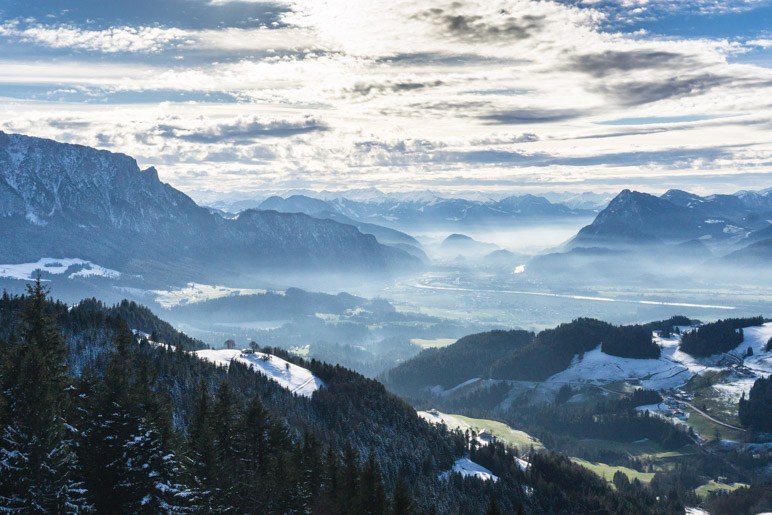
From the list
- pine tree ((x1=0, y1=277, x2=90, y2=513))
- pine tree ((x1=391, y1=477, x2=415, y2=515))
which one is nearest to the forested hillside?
pine tree ((x1=0, y1=277, x2=90, y2=513))

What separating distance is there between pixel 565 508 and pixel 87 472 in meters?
172

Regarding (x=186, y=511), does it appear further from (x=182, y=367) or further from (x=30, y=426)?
(x=182, y=367)

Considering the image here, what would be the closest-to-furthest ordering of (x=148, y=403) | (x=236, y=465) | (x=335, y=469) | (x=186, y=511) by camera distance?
(x=186, y=511) < (x=148, y=403) < (x=236, y=465) < (x=335, y=469)

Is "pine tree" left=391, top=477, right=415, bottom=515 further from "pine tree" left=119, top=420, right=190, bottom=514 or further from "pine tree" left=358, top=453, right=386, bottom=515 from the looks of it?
"pine tree" left=119, top=420, right=190, bottom=514

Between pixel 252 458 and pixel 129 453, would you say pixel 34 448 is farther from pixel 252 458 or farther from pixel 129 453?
pixel 252 458

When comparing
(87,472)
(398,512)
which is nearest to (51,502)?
(87,472)

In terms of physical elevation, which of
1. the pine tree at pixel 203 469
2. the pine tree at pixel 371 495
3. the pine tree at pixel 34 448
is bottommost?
the pine tree at pixel 371 495

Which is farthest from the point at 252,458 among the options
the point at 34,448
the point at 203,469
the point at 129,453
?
the point at 34,448

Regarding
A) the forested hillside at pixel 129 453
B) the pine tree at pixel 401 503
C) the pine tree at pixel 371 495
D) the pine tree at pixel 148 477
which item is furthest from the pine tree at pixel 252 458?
the pine tree at pixel 401 503

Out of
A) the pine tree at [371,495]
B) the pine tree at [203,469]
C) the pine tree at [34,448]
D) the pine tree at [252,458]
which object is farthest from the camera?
the pine tree at [371,495]

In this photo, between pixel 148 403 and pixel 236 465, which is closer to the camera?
pixel 148 403

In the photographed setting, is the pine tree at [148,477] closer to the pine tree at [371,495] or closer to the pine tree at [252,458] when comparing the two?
the pine tree at [252,458]

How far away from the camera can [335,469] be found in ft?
242

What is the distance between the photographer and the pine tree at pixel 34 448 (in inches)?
1694
